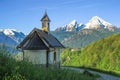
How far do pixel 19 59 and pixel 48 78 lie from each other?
1.22 meters

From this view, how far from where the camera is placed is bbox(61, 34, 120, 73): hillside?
427 ft

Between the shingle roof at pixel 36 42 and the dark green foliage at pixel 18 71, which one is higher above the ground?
the shingle roof at pixel 36 42

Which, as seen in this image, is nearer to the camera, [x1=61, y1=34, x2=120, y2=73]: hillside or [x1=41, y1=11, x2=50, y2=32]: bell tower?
[x1=41, y1=11, x2=50, y2=32]: bell tower

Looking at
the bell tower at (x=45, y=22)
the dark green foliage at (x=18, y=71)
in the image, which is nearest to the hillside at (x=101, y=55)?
the bell tower at (x=45, y=22)

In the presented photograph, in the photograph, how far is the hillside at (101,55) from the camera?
130000 millimetres

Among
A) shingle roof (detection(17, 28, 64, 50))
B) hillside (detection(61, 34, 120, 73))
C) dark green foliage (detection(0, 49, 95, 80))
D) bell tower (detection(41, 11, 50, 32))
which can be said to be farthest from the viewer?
hillside (detection(61, 34, 120, 73))

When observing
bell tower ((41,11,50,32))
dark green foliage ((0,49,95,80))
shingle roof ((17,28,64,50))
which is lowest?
dark green foliage ((0,49,95,80))

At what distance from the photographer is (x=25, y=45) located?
157ft

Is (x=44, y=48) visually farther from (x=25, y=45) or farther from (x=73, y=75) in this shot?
(x=73, y=75)

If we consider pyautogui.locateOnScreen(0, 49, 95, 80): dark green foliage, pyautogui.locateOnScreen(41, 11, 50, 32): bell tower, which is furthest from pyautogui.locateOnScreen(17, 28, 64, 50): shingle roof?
pyautogui.locateOnScreen(0, 49, 95, 80): dark green foliage

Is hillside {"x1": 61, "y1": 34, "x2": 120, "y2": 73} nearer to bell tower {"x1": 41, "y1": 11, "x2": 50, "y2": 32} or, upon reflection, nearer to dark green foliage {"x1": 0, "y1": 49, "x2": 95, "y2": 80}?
bell tower {"x1": 41, "y1": 11, "x2": 50, "y2": 32}

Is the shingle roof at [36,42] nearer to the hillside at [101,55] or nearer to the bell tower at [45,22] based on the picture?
the bell tower at [45,22]

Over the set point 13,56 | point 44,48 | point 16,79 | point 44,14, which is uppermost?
point 44,14

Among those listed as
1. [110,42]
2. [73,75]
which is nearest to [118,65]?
[110,42]
